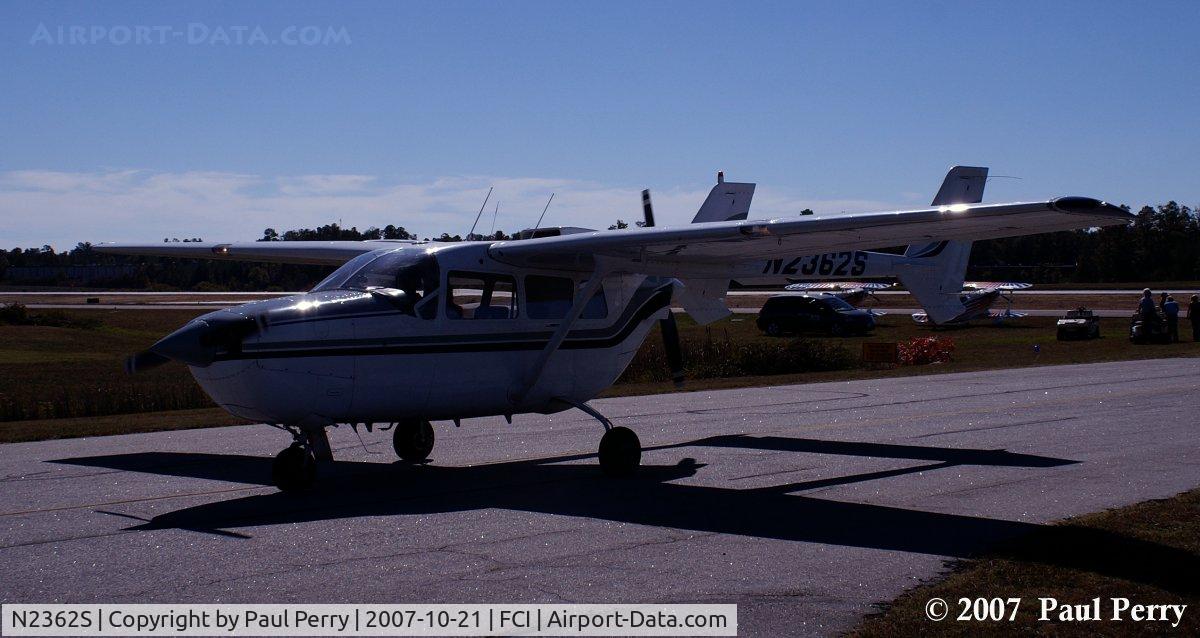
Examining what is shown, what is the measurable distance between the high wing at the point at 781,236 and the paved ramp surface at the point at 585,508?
228 cm

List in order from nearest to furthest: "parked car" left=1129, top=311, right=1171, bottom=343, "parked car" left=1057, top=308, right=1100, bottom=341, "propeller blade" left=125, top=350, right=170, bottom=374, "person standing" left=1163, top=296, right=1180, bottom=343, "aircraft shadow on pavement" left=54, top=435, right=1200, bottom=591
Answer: "aircraft shadow on pavement" left=54, top=435, right=1200, bottom=591 → "propeller blade" left=125, top=350, right=170, bottom=374 → "parked car" left=1129, top=311, right=1171, bottom=343 → "person standing" left=1163, top=296, right=1180, bottom=343 → "parked car" left=1057, top=308, right=1100, bottom=341

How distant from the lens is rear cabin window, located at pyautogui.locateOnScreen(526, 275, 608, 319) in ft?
40.9

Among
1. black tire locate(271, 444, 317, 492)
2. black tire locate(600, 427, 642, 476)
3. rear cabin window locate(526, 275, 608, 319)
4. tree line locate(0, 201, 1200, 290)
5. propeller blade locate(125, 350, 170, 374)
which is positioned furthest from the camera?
tree line locate(0, 201, 1200, 290)

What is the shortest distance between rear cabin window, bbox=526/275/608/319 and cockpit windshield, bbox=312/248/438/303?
1.27m

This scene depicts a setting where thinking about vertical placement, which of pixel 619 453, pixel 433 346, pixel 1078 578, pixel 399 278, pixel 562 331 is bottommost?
pixel 1078 578

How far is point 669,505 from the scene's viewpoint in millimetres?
10516

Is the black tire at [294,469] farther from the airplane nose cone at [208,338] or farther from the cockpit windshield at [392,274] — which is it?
the cockpit windshield at [392,274]

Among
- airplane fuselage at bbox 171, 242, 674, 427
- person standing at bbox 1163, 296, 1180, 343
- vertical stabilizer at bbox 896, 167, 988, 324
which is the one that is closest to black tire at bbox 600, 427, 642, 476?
airplane fuselage at bbox 171, 242, 674, 427

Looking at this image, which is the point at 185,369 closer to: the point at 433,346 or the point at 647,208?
the point at 647,208

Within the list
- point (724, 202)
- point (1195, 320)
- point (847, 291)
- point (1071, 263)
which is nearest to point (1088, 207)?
point (724, 202)

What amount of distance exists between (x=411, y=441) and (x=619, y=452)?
103 inches

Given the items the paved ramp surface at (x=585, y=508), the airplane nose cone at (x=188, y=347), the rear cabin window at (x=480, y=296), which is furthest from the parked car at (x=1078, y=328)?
the airplane nose cone at (x=188, y=347)

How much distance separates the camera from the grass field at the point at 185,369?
19500 mm

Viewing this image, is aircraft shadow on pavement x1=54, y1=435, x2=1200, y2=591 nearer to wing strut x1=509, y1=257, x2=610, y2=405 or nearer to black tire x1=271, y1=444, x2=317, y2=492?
black tire x1=271, y1=444, x2=317, y2=492
